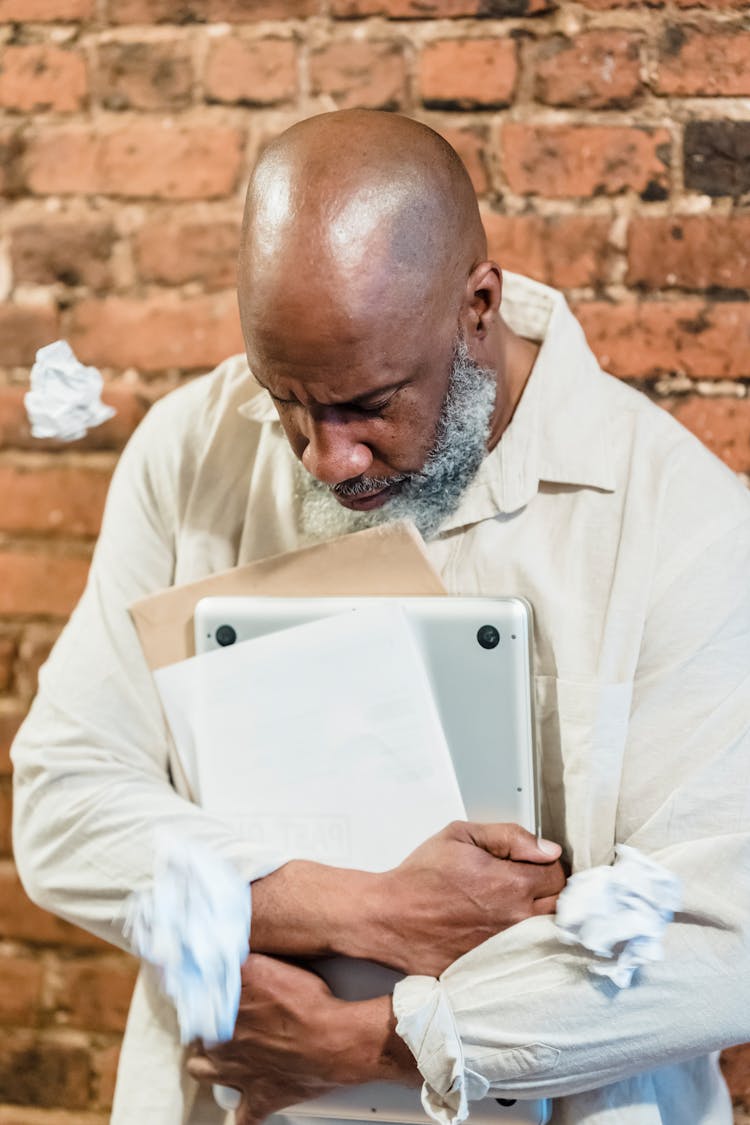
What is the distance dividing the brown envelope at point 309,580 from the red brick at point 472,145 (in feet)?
1.23

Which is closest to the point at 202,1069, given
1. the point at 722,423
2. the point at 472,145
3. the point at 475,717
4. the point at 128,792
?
the point at 128,792

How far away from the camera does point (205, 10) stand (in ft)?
3.77

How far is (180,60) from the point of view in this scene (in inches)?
45.5

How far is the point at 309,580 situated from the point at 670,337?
0.40 metres

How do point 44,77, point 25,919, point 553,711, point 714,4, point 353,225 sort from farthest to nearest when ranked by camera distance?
point 25,919, point 44,77, point 714,4, point 553,711, point 353,225

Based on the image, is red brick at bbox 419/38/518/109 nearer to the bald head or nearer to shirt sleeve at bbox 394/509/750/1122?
the bald head

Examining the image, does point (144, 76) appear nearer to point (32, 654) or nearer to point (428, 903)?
point (32, 654)

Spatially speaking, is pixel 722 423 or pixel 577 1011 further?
pixel 722 423

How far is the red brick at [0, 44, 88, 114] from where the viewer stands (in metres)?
1.18

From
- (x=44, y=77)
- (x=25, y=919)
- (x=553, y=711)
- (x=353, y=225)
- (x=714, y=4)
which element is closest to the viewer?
Result: (x=353, y=225)

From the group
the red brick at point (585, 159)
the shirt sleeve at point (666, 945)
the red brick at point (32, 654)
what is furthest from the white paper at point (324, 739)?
the red brick at point (585, 159)

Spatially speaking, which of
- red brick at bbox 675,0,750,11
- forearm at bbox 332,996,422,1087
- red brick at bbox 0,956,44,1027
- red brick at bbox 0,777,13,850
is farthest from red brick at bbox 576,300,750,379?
red brick at bbox 0,956,44,1027

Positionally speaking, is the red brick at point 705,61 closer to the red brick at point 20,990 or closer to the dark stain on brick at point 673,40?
the dark stain on brick at point 673,40

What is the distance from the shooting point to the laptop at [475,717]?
892 mm
